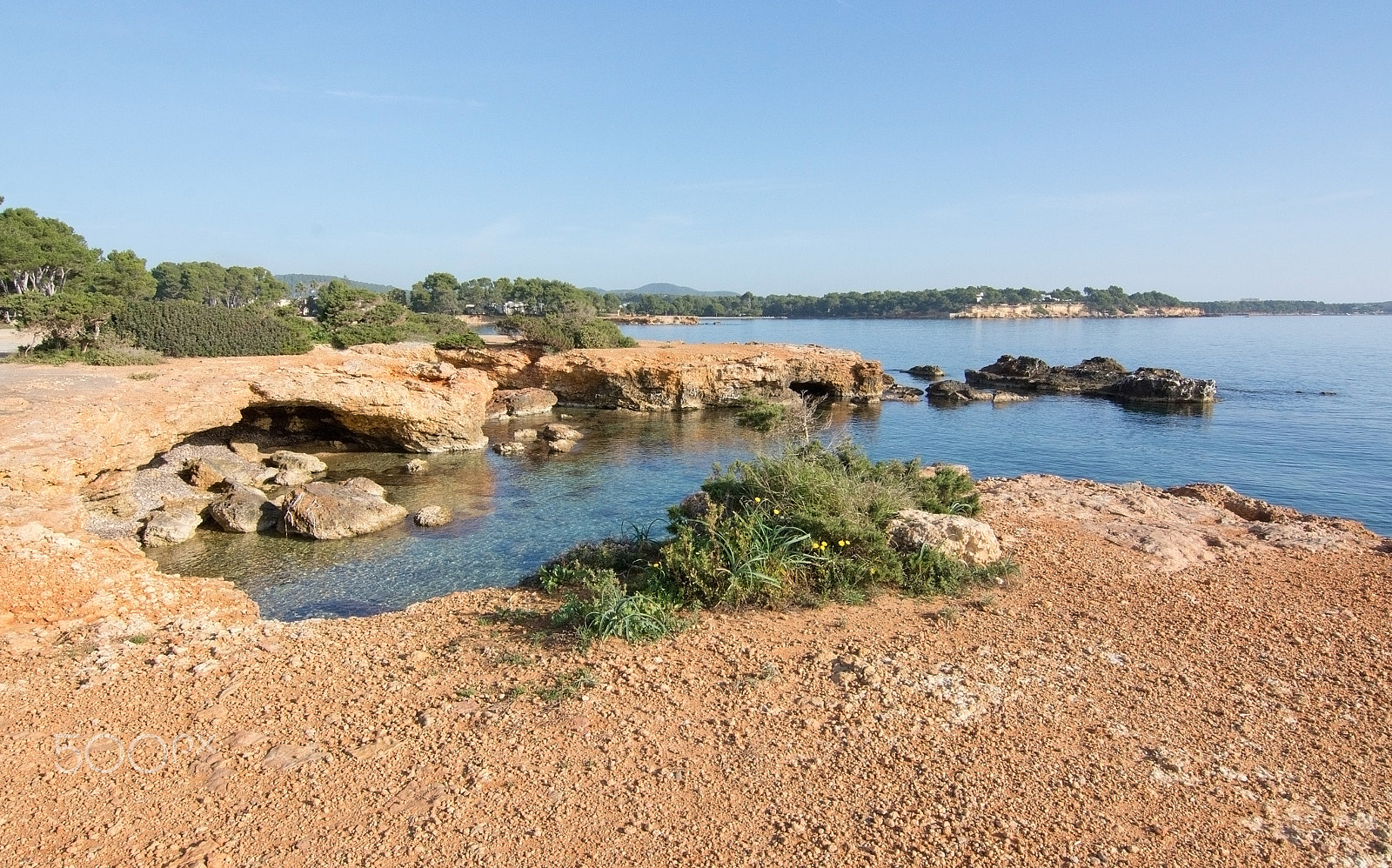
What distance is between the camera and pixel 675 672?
21.4ft

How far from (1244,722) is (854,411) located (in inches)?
1114

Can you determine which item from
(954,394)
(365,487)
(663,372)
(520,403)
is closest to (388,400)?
(365,487)

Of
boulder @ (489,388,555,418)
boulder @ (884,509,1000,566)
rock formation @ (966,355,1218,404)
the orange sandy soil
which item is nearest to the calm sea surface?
boulder @ (489,388,555,418)

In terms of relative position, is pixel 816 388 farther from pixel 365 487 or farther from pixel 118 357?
pixel 118 357

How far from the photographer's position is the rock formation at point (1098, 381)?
117 ft

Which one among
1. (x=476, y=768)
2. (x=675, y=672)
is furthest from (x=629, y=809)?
(x=675, y=672)

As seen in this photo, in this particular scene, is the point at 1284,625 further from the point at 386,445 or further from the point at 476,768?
the point at 386,445

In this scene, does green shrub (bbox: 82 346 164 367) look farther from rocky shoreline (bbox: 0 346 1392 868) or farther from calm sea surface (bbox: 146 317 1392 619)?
rocky shoreline (bbox: 0 346 1392 868)

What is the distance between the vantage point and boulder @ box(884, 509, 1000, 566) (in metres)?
8.98

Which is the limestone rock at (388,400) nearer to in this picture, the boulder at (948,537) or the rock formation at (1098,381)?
the boulder at (948,537)

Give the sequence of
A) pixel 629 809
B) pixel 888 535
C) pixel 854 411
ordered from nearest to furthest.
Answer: pixel 629 809, pixel 888 535, pixel 854 411

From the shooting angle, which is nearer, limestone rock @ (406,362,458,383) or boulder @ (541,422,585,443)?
limestone rock @ (406,362,458,383)
